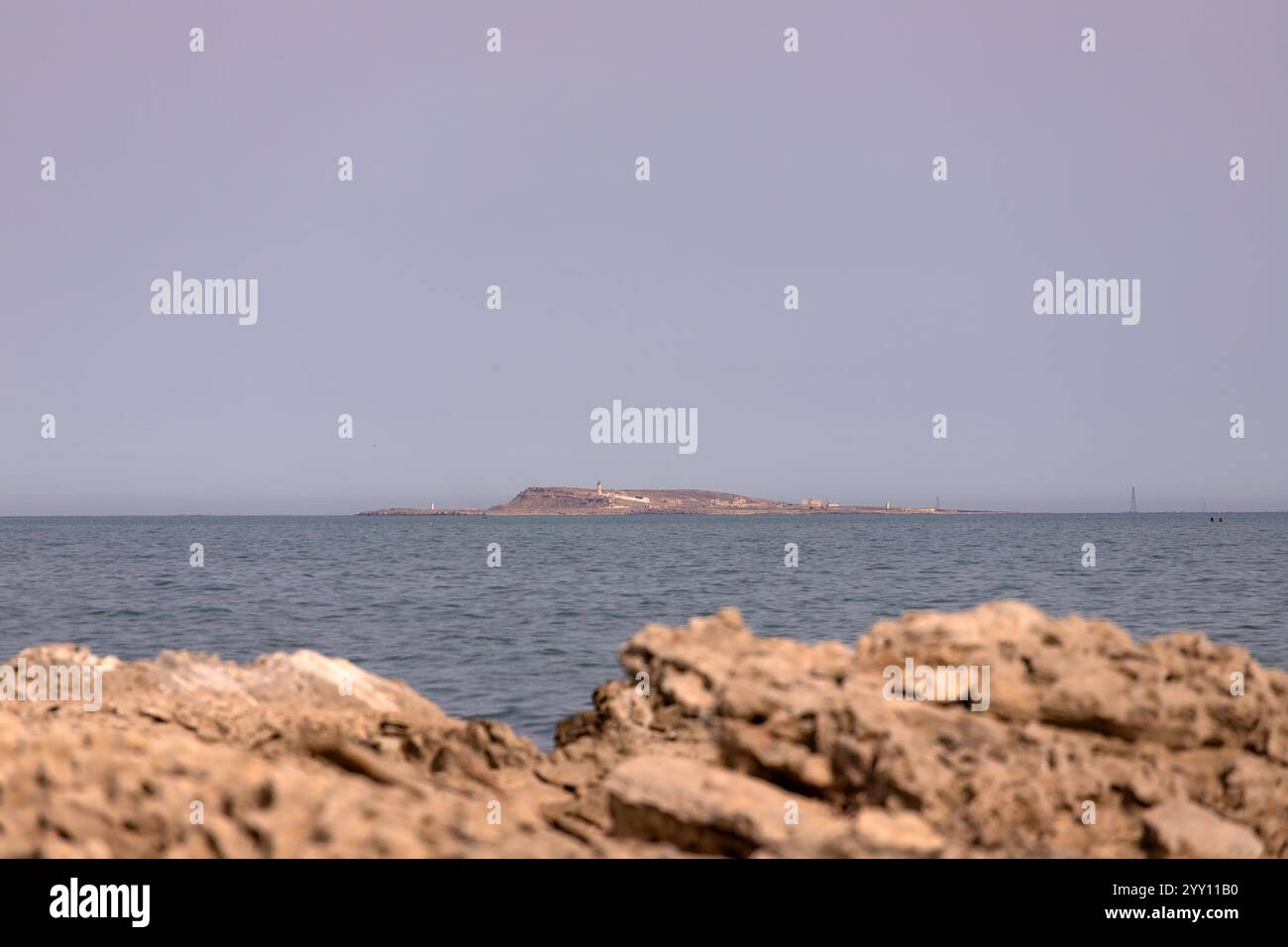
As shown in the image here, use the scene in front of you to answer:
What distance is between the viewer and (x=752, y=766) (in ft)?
23.5

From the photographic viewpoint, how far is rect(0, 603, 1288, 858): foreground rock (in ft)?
19.4

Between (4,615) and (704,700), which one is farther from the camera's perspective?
(4,615)

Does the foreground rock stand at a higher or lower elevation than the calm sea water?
higher

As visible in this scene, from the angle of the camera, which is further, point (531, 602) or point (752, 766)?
point (531, 602)

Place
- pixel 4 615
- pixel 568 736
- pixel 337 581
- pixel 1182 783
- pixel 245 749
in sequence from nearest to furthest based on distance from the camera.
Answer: pixel 1182 783
pixel 245 749
pixel 568 736
pixel 4 615
pixel 337 581

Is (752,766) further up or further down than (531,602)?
further up

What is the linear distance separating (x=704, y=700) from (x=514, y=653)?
10.2 meters

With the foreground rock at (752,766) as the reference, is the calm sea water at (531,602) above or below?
below

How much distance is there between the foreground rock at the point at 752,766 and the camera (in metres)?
5.91

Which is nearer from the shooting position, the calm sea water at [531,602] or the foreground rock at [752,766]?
the foreground rock at [752,766]

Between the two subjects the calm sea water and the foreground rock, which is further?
the calm sea water
